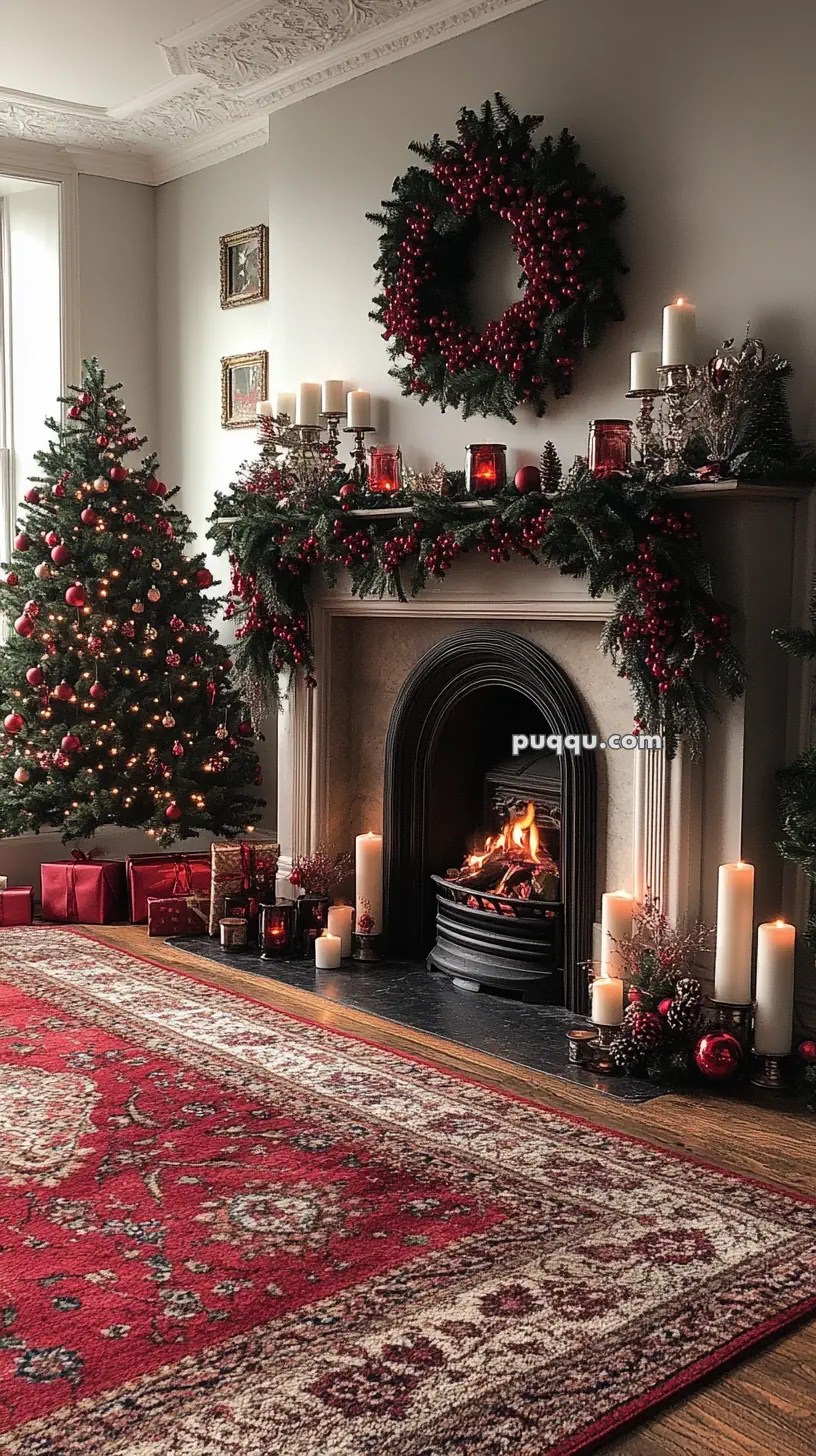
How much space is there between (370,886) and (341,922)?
7.1 inches

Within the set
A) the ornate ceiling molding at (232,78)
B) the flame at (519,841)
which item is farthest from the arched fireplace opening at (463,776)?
the ornate ceiling molding at (232,78)

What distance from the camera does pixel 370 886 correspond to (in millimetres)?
5328

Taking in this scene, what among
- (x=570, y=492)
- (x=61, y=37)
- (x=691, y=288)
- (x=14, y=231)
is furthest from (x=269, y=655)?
(x=14, y=231)

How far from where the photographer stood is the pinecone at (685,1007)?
3.97 metres

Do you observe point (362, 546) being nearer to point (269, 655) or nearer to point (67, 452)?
point (269, 655)

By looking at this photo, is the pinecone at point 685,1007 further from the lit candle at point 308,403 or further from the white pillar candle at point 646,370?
the lit candle at point 308,403

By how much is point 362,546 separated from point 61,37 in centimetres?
244

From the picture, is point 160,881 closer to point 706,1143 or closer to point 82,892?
point 82,892

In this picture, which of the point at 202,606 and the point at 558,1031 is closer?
the point at 558,1031

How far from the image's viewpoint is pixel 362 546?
4.93m

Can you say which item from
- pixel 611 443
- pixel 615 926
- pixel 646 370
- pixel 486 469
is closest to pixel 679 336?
pixel 646 370

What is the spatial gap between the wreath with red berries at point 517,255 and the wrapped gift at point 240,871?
76.6 inches

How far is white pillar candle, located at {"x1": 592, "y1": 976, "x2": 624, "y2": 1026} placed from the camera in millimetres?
4117

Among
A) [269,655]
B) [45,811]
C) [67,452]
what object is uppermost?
[67,452]
